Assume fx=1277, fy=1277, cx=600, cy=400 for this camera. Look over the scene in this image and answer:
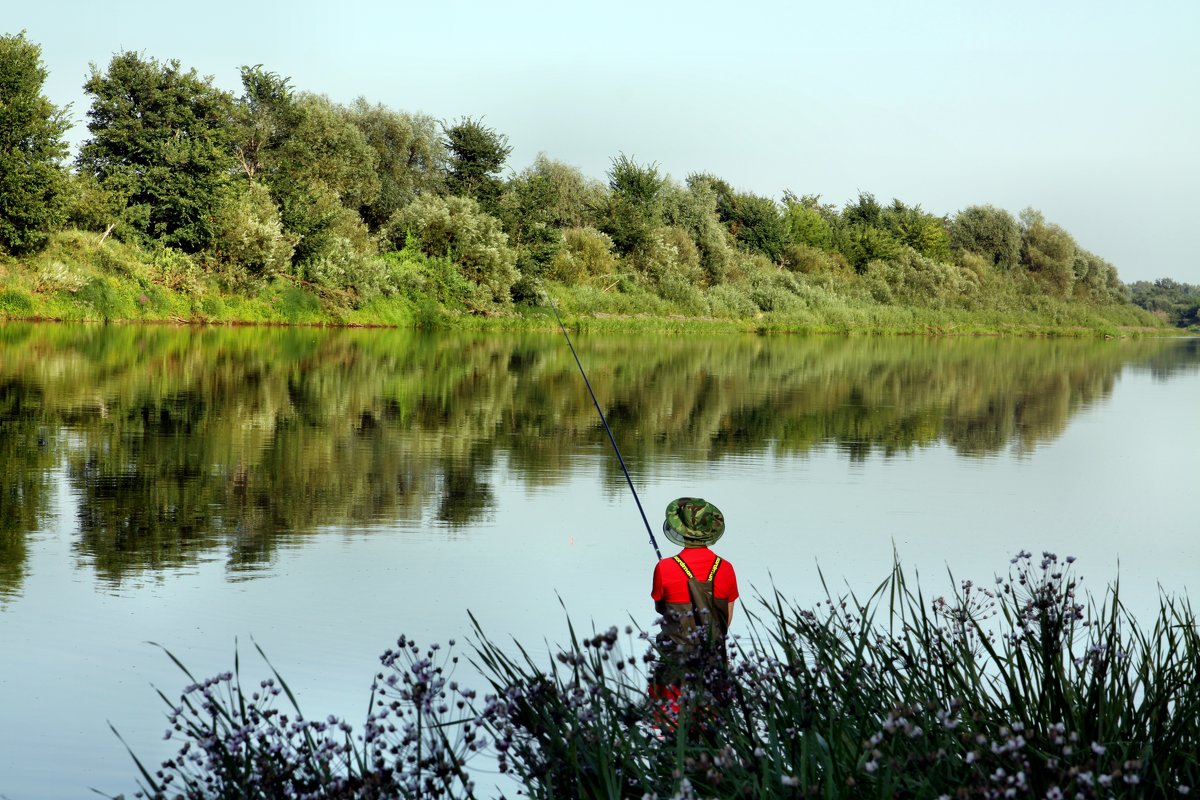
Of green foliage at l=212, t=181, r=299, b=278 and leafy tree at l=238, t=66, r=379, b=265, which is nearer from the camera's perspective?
green foliage at l=212, t=181, r=299, b=278

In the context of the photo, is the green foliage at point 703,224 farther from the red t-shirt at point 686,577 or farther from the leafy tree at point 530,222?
the red t-shirt at point 686,577

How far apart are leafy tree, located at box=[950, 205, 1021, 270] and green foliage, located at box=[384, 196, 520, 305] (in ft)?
184

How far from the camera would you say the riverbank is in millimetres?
37500

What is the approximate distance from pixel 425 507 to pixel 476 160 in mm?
43140

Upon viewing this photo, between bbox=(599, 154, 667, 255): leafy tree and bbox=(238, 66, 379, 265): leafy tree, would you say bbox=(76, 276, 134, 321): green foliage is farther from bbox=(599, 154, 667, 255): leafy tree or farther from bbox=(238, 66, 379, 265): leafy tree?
bbox=(599, 154, 667, 255): leafy tree

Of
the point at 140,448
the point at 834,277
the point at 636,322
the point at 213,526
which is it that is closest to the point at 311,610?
the point at 213,526

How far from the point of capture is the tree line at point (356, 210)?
3947cm

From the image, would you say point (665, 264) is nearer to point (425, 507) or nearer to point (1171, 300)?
point (425, 507)

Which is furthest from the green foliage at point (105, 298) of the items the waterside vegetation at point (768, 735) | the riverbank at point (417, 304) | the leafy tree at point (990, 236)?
the leafy tree at point (990, 236)

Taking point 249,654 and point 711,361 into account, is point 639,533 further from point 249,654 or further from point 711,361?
point 711,361

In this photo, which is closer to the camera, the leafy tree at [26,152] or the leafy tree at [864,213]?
the leafy tree at [26,152]

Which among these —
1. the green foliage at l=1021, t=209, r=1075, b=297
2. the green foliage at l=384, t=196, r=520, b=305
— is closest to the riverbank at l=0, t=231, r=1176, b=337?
the green foliage at l=384, t=196, r=520, b=305

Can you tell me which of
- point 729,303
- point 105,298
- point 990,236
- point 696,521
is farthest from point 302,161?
point 990,236

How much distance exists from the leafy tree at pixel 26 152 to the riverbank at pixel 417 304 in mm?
1378
